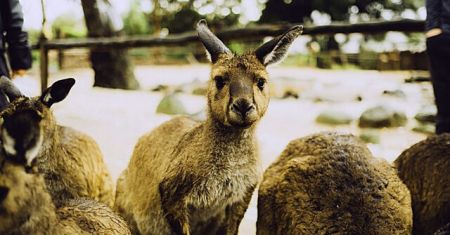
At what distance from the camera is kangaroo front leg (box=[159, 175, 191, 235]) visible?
376cm

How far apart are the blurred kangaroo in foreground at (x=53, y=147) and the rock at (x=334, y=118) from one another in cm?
668

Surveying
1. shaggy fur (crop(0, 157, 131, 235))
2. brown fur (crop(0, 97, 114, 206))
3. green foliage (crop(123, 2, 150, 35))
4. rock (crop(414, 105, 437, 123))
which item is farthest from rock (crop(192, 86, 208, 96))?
green foliage (crop(123, 2, 150, 35))

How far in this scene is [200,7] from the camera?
3500 cm

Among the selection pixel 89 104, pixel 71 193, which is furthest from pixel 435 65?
pixel 89 104

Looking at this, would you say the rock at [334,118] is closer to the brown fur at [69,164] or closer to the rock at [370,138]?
the rock at [370,138]

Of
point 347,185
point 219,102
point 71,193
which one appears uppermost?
point 219,102

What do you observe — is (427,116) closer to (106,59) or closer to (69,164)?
(69,164)

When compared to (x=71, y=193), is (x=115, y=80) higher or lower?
lower

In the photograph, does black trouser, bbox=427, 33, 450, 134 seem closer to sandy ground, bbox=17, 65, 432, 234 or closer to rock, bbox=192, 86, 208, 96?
sandy ground, bbox=17, 65, 432, 234

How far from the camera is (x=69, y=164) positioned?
4141mm

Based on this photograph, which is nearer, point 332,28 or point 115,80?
point 332,28

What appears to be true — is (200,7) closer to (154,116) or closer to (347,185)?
(154,116)

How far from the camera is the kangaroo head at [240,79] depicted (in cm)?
362

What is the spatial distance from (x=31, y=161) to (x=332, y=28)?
631cm
